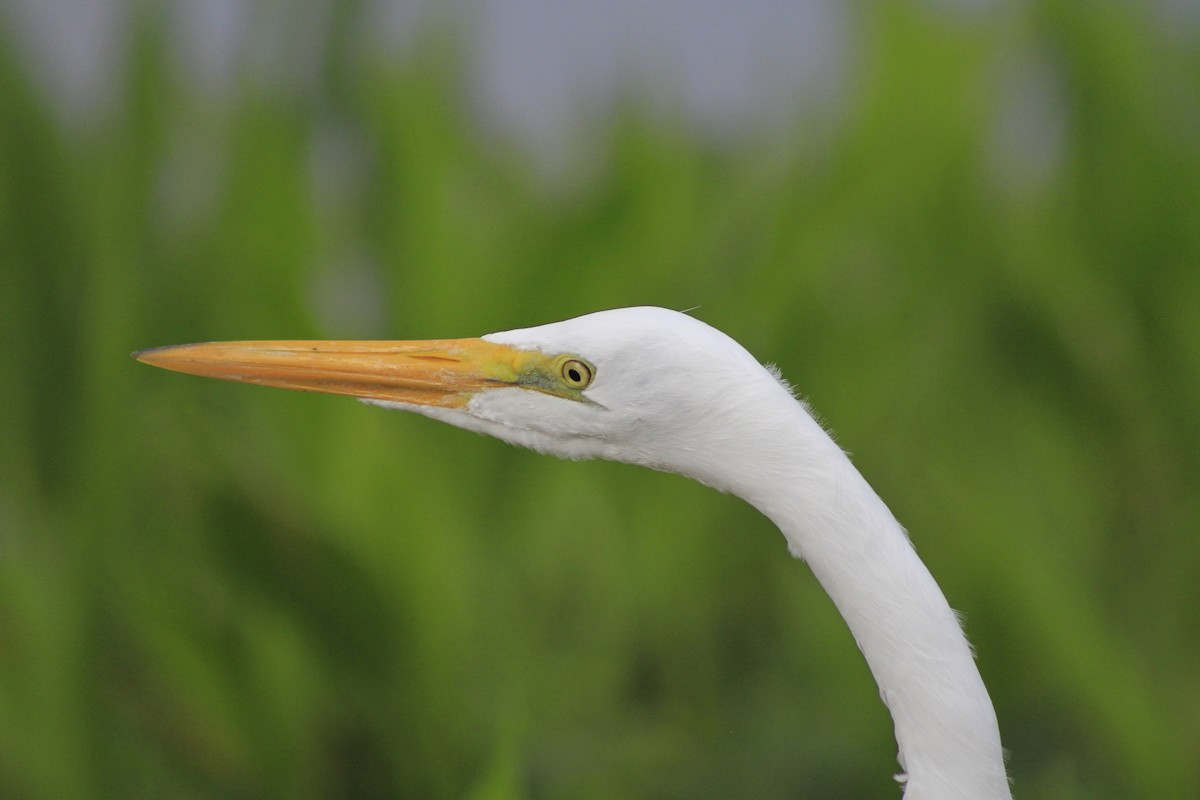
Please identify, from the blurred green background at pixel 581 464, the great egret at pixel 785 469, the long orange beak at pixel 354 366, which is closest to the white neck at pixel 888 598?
the great egret at pixel 785 469

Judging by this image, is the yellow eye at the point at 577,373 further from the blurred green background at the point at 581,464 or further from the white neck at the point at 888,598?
the blurred green background at the point at 581,464

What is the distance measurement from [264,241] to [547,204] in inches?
17.2

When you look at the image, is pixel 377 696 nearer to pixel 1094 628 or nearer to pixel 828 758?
pixel 828 758

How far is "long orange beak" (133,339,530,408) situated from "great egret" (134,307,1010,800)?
39mm

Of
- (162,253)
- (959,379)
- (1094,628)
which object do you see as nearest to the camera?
(1094,628)

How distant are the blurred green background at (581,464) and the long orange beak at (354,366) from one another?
265 millimetres

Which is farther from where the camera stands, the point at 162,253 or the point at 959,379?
the point at 959,379

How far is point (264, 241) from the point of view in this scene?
1.37 metres

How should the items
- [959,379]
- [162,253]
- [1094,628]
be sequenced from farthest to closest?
[959,379] < [162,253] < [1094,628]

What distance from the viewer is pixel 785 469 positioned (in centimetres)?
59

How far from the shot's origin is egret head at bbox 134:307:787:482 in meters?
0.61

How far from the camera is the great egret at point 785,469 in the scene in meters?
0.58

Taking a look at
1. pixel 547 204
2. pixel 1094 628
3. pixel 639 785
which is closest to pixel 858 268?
pixel 547 204

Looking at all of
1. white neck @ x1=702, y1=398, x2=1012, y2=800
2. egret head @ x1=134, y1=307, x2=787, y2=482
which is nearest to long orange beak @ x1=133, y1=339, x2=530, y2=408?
egret head @ x1=134, y1=307, x2=787, y2=482
